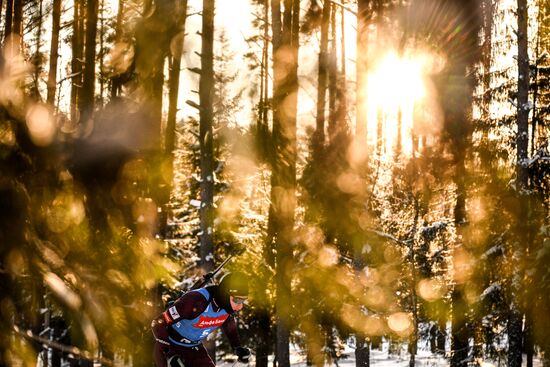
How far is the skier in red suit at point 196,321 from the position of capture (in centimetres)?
619

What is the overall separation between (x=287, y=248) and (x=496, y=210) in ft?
18.0

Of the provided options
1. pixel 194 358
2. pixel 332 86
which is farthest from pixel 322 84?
pixel 194 358

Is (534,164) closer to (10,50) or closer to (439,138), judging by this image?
(439,138)

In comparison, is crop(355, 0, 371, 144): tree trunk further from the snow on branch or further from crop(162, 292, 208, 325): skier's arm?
the snow on branch

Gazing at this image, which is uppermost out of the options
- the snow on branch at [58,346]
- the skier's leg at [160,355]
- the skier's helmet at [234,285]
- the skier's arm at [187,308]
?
the snow on branch at [58,346]

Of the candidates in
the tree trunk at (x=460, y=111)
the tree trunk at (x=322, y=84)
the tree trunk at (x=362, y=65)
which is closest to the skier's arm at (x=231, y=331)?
the tree trunk at (x=362, y=65)

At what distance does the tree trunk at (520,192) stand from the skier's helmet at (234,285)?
27.6ft

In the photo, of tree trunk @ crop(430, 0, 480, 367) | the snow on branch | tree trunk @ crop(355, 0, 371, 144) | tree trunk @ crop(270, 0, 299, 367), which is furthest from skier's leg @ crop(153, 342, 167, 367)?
tree trunk @ crop(430, 0, 480, 367)

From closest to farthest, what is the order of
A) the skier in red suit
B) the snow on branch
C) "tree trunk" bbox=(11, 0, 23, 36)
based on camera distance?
the snow on branch, "tree trunk" bbox=(11, 0, 23, 36), the skier in red suit

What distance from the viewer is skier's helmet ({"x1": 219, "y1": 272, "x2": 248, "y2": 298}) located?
6.07m

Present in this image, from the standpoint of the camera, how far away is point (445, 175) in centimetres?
1557

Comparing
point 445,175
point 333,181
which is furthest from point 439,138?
point 333,181

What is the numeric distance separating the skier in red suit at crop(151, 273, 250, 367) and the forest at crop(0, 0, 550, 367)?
0.53 meters

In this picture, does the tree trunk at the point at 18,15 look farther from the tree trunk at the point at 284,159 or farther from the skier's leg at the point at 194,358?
the tree trunk at the point at 284,159
